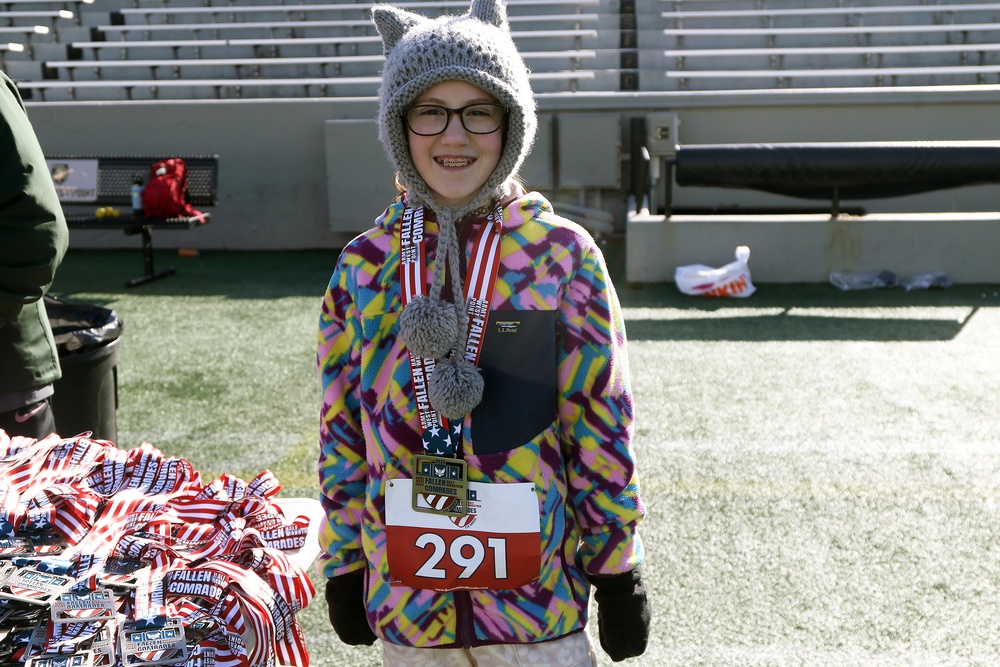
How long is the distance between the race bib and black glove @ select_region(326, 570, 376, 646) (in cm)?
19

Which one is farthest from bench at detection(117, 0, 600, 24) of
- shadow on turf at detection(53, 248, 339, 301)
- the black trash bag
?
the black trash bag

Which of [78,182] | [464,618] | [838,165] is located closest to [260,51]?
[78,182]

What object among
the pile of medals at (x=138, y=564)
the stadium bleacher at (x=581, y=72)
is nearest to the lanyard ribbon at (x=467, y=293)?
the pile of medals at (x=138, y=564)

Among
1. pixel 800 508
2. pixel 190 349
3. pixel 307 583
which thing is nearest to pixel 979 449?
pixel 800 508

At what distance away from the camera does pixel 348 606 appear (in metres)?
1.93

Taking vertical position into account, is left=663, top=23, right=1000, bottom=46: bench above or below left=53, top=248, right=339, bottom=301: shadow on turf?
above

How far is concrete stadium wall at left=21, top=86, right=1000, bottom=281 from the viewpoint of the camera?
31.9 feet

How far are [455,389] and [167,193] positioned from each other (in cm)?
767

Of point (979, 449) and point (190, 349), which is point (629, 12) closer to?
point (190, 349)

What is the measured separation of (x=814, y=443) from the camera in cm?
464

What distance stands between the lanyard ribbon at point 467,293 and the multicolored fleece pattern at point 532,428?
0.02 m

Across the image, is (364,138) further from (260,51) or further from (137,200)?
(260,51)

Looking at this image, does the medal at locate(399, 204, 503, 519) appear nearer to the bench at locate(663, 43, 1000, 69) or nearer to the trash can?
the trash can

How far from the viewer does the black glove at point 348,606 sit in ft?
6.32
